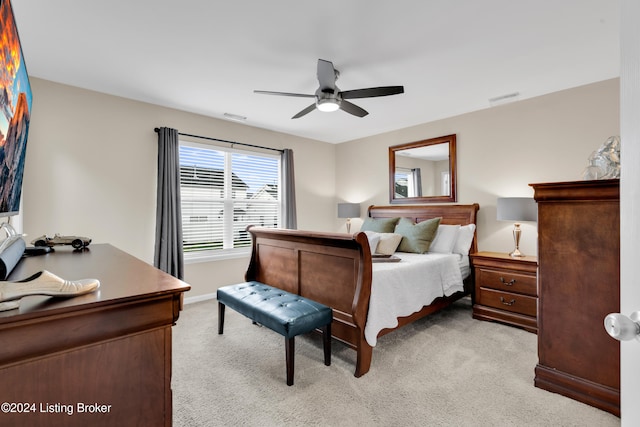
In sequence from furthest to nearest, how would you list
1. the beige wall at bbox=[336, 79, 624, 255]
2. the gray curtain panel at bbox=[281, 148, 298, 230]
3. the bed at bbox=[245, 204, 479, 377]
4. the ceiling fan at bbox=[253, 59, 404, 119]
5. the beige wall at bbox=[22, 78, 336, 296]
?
the gray curtain panel at bbox=[281, 148, 298, 230], the beige wall at bbox=[336, 79, 624, 255], the beige wall at bbox=[22, 78, 336, 296], the ceiling fan at bbox=[253, 59, 404, 119], the bed at bbox=[245, 204, 479, 377]

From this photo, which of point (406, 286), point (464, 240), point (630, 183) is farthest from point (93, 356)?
point (464, 240)

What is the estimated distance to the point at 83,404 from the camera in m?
0.77

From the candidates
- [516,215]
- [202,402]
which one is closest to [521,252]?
[516,215]

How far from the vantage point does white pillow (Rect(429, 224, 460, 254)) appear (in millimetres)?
3689

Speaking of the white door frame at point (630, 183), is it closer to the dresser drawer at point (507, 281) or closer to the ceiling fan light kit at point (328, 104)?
the ceiling fan light kit at point (328, 104)

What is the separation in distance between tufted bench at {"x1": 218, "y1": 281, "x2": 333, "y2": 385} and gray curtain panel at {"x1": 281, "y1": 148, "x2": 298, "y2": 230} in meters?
2.22

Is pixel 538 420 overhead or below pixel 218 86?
below

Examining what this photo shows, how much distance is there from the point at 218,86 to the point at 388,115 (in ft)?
7.50

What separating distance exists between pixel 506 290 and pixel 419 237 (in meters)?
1.07

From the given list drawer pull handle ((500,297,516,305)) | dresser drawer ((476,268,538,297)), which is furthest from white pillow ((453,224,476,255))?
drawer pull handle ((500,297,516,305))

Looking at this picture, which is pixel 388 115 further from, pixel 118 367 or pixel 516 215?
pixel 118 367

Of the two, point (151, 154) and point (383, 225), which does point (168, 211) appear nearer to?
point (151, 154)

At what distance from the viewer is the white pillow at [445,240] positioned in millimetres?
3689

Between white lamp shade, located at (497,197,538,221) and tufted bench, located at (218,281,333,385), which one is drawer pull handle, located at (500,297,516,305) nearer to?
white lamp shade, located at (497,197,538,221)
